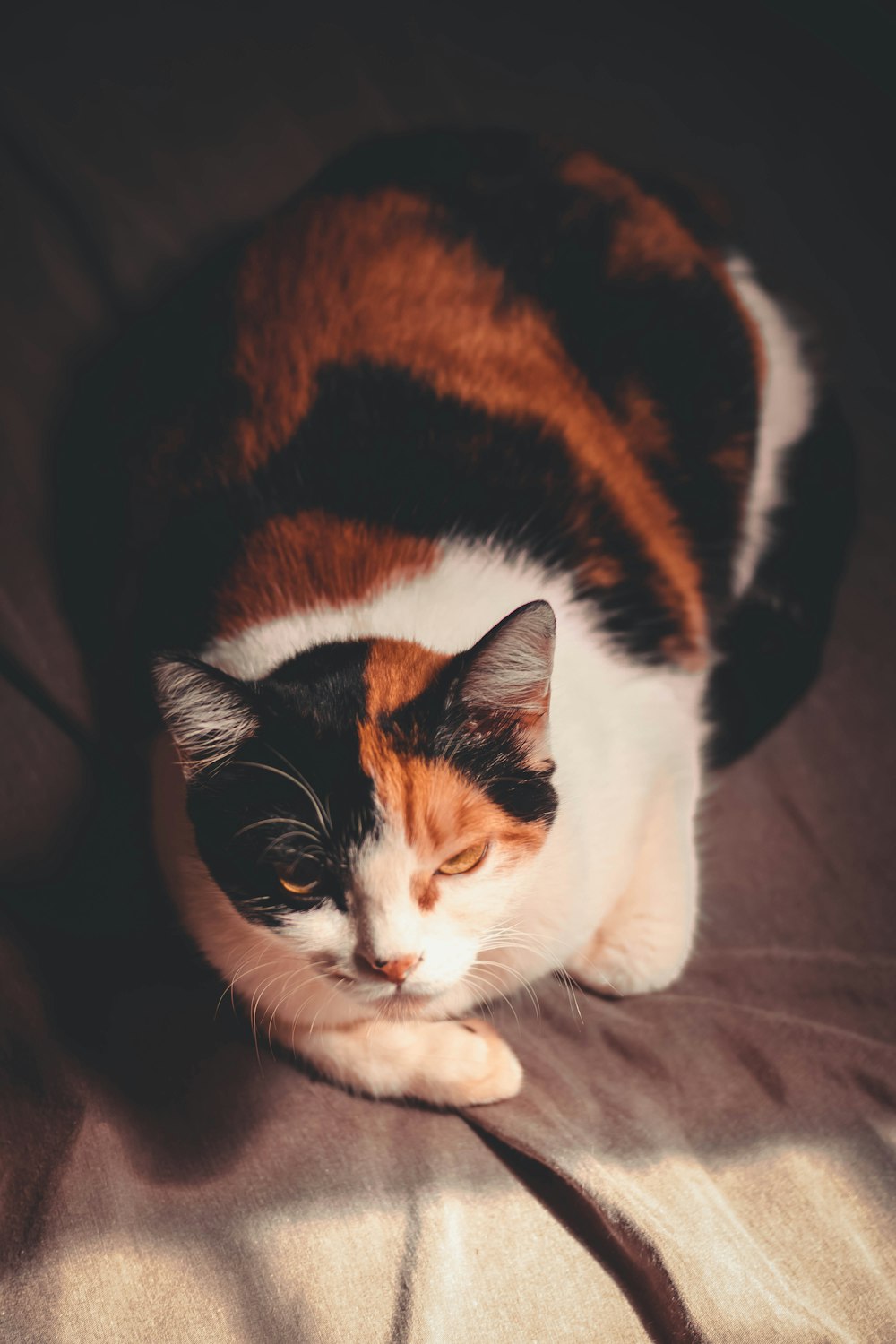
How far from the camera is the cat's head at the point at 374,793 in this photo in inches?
29.5

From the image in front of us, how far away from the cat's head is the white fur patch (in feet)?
2.26

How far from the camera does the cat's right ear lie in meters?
0.73

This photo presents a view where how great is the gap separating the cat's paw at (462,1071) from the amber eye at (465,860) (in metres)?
0.23

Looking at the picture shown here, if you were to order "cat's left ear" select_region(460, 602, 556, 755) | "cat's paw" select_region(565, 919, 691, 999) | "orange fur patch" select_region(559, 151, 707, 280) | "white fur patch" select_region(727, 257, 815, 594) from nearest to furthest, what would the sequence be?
"cat's left ear" select_region(460, 602, 556, 755), "cat's paw" select_region(565, 919, 691, 999), "orange fur patch" select_region(559, 151, 707, 280), "white fur patch" select_region(727, 257, 815, 594)

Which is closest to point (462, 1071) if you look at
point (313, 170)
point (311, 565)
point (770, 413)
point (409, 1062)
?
point (409, 1062)

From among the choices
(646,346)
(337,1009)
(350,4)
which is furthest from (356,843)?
(350,4)

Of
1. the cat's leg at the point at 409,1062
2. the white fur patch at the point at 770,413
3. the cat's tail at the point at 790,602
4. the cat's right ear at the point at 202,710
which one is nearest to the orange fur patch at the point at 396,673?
the cat's right ear at the point at 202,710

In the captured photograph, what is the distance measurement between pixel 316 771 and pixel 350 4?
1.13 m

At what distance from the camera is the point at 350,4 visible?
1.29 metres

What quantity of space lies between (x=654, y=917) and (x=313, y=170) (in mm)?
1079

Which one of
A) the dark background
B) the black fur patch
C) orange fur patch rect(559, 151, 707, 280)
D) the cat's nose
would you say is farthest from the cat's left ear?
orange fur patch rect(559, 151, 707, 280)

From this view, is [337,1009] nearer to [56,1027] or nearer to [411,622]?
[56,1027]

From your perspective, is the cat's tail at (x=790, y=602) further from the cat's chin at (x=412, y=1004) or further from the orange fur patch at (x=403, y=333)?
the cat's chin at (x=412, y=1004)

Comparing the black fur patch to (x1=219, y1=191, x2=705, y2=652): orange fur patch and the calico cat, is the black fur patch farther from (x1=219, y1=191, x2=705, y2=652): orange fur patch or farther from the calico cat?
(x1=219, y1=191, x2=705, y2=652): orange fur patch
